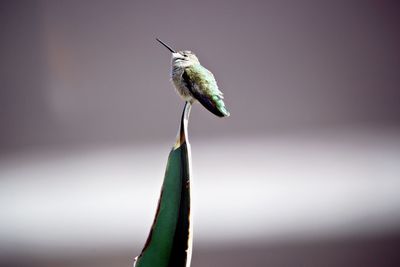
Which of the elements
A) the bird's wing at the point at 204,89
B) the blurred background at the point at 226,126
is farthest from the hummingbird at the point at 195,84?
the blurred background at the point at 226,126

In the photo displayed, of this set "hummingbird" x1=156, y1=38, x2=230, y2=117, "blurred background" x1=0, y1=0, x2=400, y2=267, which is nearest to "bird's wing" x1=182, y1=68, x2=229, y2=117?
"hummingbird" x1=156, y1=38, x2=230, y2=117

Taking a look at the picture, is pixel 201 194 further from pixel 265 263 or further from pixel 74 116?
pixel 74 116

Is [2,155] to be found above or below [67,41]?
below

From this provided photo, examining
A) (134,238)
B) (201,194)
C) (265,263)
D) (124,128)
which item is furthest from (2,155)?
(265,263)

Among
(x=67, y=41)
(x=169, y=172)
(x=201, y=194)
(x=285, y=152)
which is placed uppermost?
(x=67, y=41)

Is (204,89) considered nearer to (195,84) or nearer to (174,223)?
(195,84)

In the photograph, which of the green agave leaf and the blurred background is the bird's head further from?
the blurred background

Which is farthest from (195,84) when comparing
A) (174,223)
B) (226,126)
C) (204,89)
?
(226,126)
